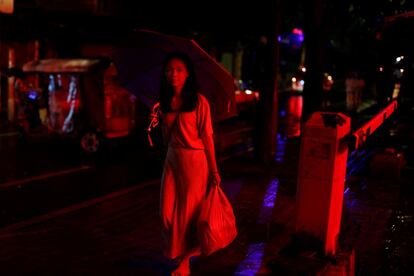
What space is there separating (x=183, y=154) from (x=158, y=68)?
4.14 ft

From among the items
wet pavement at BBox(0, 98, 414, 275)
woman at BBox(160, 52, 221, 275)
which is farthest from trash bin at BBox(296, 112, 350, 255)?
woman at BBox(160, 52, 221, 275)

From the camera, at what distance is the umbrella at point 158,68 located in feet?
17.8

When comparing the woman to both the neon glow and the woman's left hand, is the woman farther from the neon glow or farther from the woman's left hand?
the neon glow

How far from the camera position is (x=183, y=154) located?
517cm

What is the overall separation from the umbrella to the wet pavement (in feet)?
5.16

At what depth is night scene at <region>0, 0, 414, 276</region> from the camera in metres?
5.22

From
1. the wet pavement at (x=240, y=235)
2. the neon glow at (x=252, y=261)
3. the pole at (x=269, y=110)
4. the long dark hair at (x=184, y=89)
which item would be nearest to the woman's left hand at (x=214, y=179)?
the long dark hair at (x=184, y=89)

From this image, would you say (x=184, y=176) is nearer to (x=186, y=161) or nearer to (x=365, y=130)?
(x=186, y=161)

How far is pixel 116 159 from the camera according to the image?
1336cm

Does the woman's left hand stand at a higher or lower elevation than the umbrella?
lower

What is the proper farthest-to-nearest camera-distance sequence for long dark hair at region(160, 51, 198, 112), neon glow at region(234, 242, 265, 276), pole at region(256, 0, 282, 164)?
pole at region(256, 0, 282, 164)
neon glow at region(234, 242, 265, 276)
long dark hair at region(160, 51, 198, 112)

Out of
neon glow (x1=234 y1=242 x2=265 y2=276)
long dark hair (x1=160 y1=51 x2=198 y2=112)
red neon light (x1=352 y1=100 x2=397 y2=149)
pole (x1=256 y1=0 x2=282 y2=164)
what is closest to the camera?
long dark hair (x1=160 y1=51 x2=198 y2=112)

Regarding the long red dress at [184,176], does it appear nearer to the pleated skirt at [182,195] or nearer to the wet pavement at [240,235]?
the pleated skirt at [182,195]

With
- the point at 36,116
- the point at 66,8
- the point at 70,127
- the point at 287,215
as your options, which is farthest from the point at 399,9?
the point at 66,8
